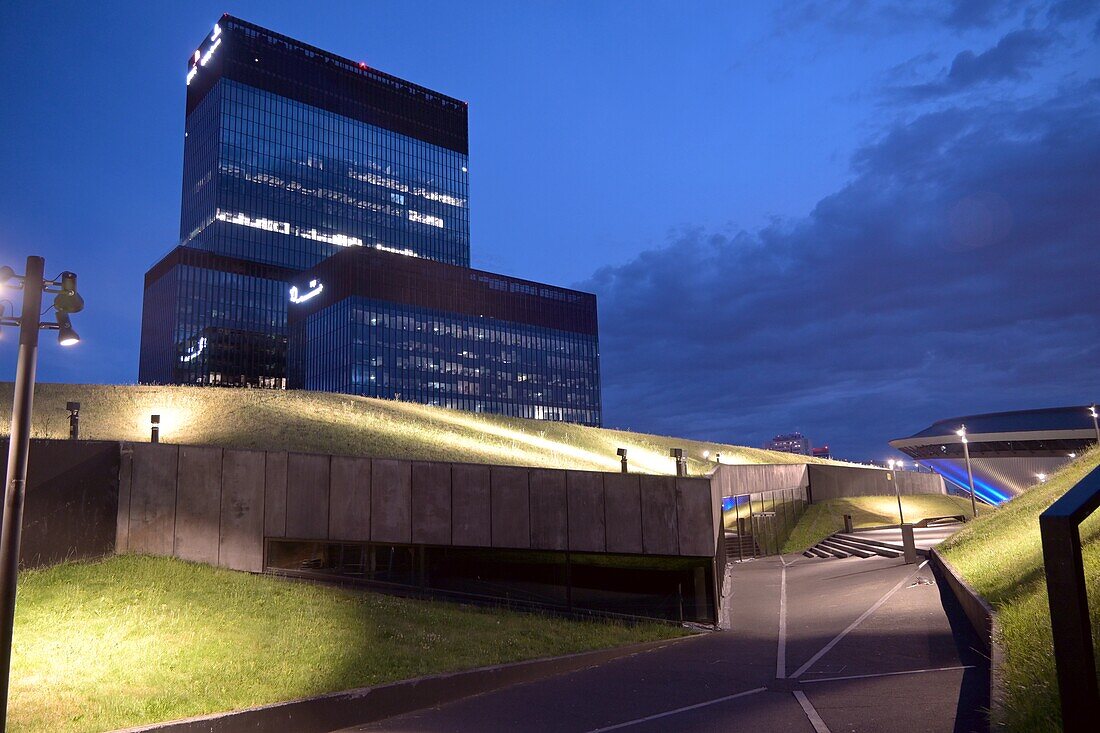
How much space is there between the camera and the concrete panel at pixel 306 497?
59.0 feet

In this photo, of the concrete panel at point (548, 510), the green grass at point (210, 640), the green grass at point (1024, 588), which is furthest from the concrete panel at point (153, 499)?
the green grass at point (1024, 588)

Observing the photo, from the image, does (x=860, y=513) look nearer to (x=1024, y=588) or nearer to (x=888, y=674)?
(x=1024, y=588)

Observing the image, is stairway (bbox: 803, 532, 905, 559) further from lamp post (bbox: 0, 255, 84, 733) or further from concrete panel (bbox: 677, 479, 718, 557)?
lamp post (bbox: 0, 255, 84, 733)

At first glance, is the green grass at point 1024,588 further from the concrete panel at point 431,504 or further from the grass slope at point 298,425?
the grass slope at point 298,425

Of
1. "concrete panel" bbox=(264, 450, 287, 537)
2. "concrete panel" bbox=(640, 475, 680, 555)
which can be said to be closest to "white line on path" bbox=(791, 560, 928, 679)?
"concrete panel" bbox=(640, 475, 680, 555)

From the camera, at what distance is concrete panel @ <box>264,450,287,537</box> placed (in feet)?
58.2

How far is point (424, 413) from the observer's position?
5247 cm

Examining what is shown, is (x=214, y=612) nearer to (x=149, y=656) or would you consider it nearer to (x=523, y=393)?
(x=149, y=656)

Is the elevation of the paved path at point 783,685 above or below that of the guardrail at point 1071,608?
below

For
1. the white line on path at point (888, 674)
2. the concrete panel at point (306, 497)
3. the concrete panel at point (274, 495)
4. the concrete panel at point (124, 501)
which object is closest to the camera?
the white line on path at point (888, 674)

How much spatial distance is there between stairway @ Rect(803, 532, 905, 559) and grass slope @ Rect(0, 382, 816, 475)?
1191cm

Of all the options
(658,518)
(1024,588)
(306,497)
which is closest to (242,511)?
(306,497)

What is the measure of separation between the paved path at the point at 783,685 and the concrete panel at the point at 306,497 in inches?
278

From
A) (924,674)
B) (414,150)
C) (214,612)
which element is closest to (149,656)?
(214,612)
